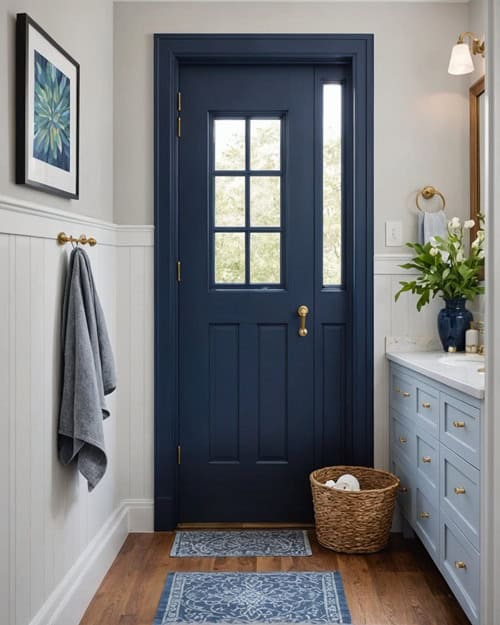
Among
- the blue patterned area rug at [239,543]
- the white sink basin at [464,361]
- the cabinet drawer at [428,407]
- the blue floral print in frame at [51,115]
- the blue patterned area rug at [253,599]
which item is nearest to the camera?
the blue floral print in frame at [51,115]

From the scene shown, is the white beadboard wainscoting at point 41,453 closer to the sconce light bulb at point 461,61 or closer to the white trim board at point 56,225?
the white trim board at point 56,225

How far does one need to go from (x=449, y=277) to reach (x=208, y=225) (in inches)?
44.9

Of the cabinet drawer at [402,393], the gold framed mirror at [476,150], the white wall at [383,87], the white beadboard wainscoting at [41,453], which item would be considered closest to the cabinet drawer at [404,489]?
the cabinet drawer at [402,393]

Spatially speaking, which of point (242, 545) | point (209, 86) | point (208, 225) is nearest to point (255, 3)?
point (209, 86)

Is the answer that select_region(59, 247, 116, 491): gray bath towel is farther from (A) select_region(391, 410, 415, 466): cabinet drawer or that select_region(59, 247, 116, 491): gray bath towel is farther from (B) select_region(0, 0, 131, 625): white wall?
(A) select_region(391, 410, 415, 466): cabinet drawer

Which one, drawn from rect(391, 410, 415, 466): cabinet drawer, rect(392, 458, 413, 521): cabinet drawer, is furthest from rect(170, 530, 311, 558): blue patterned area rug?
rect(391, 410, 415, 466): cabinet drawer

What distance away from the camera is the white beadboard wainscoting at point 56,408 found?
6.37ft

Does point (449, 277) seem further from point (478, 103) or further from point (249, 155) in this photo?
point (249, 155)

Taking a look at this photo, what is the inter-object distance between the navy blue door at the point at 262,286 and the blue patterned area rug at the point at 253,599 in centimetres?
62

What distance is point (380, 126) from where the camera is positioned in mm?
3320

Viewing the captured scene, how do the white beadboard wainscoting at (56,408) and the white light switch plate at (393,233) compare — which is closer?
the white beadboard wainscoting at (56,408)

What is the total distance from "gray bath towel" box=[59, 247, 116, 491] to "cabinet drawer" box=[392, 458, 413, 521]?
1.34 metres

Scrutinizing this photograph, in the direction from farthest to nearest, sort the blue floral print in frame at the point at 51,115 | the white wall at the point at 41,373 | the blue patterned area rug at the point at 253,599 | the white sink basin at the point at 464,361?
the white sink basin at the point at 464,361 → the blue patterned area rug at the point at 253,599 → the blue floral print in frame at the point at 51,115 → the white wall at the point at 41,373

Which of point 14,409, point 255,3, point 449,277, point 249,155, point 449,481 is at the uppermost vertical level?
point 255,3
